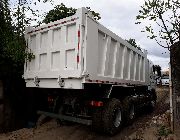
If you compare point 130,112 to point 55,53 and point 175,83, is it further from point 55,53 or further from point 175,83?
point 55,53

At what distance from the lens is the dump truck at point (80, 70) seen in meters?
6.04

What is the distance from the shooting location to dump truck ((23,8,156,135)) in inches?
238

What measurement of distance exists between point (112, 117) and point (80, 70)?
178 cm

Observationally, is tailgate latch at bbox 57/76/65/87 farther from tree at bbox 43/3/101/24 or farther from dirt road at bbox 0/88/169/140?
tree at bbox 43/3/101/24

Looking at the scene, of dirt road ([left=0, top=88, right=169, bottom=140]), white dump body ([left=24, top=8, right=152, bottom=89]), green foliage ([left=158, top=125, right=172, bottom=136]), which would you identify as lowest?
dirt road ([left=0, top=88, right=169, bottom=140])

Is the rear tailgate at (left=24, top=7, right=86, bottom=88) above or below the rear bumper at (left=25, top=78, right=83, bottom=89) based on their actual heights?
above

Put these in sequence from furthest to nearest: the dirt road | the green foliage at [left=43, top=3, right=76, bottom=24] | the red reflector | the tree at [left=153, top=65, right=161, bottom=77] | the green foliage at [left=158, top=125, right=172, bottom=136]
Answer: the tree at [left=153, top=65, right=161, bottom=77]
the green foliage at [left=43, top=3, right=76, bottom=24]
the dirt road
the green foliage at [left=158, top=125, right=172, bottom=136]
the red reflector

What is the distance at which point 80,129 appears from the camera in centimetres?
784

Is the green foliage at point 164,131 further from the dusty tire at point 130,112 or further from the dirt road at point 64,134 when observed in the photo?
the dusty tire at point 130,112

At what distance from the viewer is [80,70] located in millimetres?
5871

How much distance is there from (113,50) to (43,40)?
1997 millimetres

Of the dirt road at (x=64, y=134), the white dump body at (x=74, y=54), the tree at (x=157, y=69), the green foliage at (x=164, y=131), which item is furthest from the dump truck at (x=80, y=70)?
the tree at (x=157, y=69)

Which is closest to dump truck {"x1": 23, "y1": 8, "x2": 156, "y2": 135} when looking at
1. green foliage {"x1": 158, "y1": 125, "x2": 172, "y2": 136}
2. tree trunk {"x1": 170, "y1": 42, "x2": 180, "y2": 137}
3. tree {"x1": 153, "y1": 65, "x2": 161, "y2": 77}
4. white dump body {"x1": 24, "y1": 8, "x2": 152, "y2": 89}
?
white dump body {"x1": 24, "y1": 8, "x2": 152, "y2": 89}

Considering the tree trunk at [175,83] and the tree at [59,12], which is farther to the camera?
the tree at [59,12]
